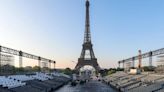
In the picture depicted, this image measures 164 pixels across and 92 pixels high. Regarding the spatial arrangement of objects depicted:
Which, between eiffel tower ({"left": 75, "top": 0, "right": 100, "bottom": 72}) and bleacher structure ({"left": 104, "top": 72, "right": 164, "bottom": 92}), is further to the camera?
eiffel tower ({"left": 75, "top": 0, "right": 100, "bottom": 72})

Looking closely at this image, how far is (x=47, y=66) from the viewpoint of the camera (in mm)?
132250

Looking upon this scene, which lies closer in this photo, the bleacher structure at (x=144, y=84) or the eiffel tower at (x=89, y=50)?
the bleacher structure at (x=144, y=84)

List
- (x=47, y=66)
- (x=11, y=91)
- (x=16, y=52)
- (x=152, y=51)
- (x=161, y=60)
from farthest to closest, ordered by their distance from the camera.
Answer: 1. (x=47, y=66)
2. (x=161, y=60)
3. (x=152, y=51)
4. (x=16, y=52)
5. (x=11, y=91)

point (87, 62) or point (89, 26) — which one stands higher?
point (89, 26)

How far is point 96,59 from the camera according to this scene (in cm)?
13538

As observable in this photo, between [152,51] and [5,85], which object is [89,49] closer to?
[152,51]

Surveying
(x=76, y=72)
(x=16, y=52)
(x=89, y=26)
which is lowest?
(x=76, y=72)

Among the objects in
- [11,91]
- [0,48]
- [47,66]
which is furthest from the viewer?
[47,66]

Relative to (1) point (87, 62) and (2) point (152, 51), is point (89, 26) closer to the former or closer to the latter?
(1) point (87, 62)

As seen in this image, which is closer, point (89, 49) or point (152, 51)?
point (152, 51)

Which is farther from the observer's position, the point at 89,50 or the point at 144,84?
the point at 89,50

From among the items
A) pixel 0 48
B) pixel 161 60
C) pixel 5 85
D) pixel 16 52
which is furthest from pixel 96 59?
pixel 5 85

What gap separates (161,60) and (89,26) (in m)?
54.2

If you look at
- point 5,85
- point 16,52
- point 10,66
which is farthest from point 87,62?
point 5,85
